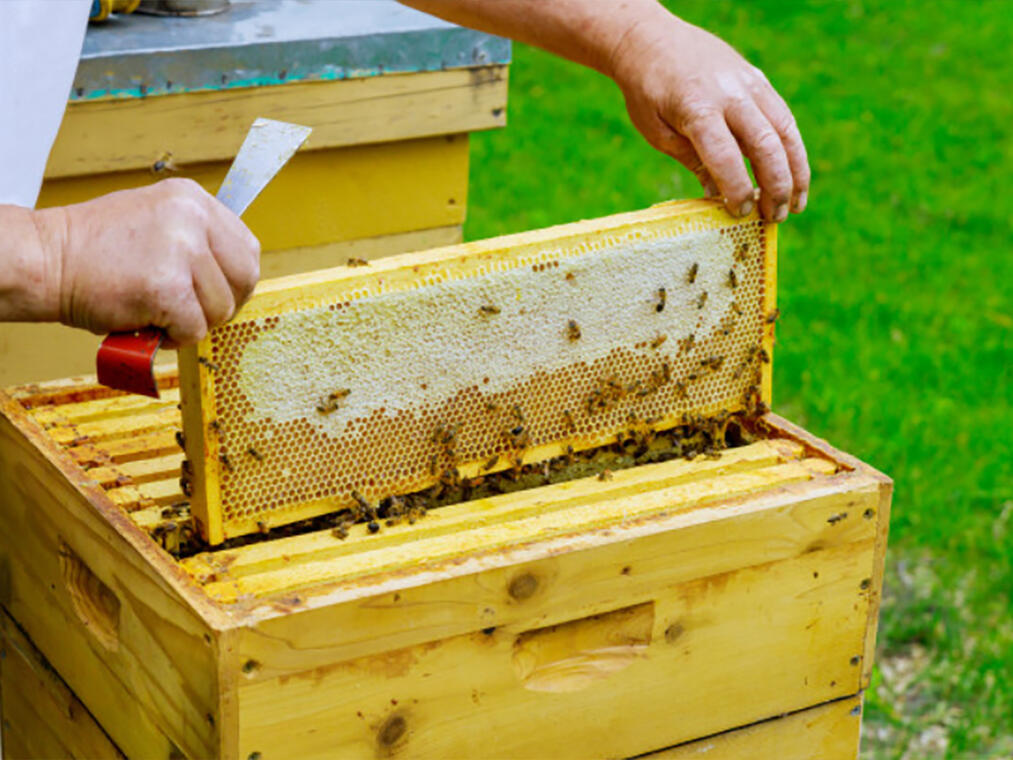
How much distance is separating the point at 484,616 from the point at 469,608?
23 millimetres

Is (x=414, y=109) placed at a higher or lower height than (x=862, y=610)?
higher

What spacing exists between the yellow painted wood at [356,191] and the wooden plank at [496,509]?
1084 mm

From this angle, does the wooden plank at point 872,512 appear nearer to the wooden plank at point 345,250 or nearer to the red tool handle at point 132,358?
the red tool handle at point 132,358

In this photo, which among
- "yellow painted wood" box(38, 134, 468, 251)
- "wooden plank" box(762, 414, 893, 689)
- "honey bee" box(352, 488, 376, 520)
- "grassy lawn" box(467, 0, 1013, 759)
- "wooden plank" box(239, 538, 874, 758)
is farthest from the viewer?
"grassy lawn" box(467, 0, 1013, 759)

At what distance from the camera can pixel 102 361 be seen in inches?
52.7

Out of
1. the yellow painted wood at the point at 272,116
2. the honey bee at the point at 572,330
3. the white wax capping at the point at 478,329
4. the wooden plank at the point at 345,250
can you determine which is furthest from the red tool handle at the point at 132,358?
the wooden plank at the point at 345,250

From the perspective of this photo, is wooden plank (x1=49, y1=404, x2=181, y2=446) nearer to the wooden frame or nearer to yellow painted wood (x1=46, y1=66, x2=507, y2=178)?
the wooden frame

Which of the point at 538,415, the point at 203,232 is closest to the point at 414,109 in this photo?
the point at 538,415

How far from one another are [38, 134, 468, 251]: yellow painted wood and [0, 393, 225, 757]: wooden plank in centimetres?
80

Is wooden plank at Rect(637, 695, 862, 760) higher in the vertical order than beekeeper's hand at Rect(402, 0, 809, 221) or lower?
lower

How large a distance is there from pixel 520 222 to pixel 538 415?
3.59 metres

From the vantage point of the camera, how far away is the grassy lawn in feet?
10.3

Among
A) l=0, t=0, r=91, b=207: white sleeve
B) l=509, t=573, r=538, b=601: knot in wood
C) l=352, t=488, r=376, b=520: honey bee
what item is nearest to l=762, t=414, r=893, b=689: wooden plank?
l=509, t=573, r=538, b=601: knot in wood

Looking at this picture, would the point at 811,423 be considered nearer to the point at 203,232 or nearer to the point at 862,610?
the point at 862,610
